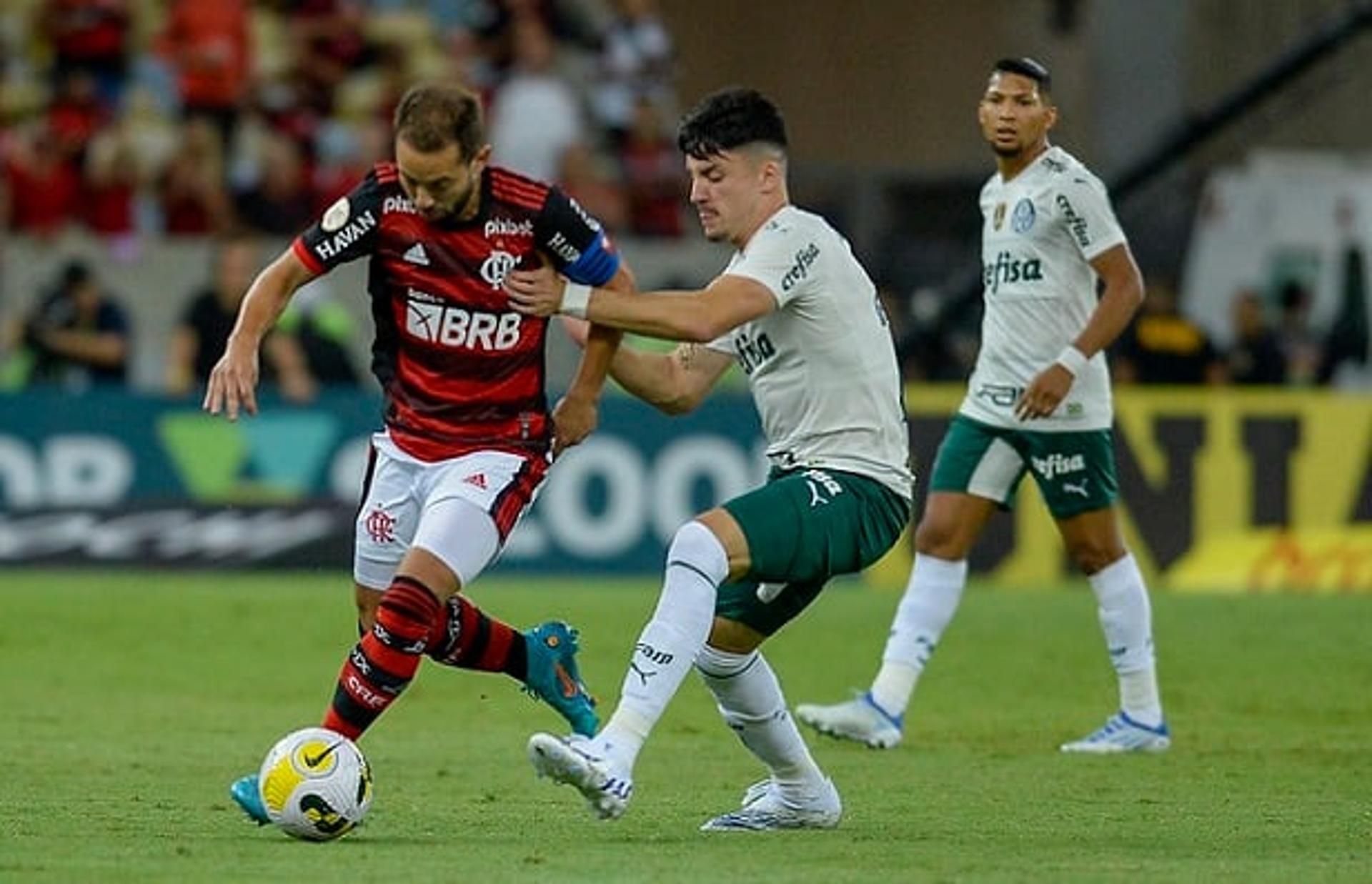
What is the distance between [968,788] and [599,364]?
209 cm

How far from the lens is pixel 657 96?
24.1m

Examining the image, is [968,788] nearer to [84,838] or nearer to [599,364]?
[599,364]

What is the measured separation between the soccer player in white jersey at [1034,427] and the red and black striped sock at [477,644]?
77.6 inches

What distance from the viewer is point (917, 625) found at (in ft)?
38.7

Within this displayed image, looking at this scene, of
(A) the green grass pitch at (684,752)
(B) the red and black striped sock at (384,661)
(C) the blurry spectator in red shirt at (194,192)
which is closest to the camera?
(A) the green grass pitch at (684,752)

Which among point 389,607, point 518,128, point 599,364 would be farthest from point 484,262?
point 518,128

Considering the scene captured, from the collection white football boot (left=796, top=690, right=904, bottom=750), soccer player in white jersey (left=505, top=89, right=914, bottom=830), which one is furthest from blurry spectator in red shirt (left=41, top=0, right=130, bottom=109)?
soccer player in white jersey (left=505, top=89, right=914, bottom=830)

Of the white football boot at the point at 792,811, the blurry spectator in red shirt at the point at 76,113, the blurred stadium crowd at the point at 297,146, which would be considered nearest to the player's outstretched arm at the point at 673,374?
the white football boot at the point at 792,811

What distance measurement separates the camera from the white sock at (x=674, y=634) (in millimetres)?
8180

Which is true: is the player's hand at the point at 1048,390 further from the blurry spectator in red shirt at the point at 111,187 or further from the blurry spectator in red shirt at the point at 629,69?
the blurry spectator in red shirt at the point at 629,69

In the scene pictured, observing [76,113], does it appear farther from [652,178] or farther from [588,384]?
[588,384]

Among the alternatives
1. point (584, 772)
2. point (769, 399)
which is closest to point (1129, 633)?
point (769, 399)

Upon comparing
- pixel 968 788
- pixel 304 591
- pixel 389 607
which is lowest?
pixel 304 591

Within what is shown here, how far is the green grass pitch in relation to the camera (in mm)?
8016
